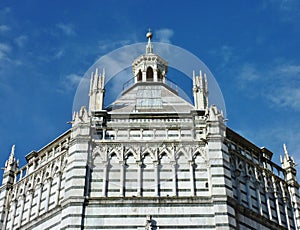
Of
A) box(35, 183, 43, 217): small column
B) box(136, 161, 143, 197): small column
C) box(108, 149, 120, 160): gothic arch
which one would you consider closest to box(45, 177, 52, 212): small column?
box(35, 183, 43, 217): small column

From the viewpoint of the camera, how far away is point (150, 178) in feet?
62.0

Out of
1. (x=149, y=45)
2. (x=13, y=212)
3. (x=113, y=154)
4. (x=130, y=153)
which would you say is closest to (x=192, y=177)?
(x=130, y=153)

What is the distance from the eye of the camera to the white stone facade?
59.1ft

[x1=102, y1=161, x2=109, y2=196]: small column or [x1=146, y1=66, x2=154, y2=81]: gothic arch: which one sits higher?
[x1=146, y1=66, x2=154, y2=81]: gothic arch

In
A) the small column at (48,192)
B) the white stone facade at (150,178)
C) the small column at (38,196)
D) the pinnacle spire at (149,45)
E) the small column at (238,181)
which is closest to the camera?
the white stone facade at (150,178)

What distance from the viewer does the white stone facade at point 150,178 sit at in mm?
18000

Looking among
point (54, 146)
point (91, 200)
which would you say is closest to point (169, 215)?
point (91, 200)

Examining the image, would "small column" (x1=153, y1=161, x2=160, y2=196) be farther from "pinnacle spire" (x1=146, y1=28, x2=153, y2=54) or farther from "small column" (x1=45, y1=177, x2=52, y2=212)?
"pinnacle spire" (x1=146, y1=28, x2=153, y2=54)

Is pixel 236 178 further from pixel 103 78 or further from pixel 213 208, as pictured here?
pixel 103 78

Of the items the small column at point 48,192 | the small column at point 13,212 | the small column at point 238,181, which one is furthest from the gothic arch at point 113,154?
the small column at point 13,212

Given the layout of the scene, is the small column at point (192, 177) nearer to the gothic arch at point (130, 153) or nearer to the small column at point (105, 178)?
the gothic arch at point (130, 153)

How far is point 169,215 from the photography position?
58.7ft

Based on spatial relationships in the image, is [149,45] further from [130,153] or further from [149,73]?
[130,153]

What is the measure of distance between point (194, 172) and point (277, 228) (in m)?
4.19
